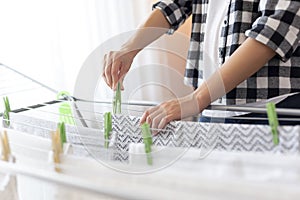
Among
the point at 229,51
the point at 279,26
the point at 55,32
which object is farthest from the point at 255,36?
the point at 55,32

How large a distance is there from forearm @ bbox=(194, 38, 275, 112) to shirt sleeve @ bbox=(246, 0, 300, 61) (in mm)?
13

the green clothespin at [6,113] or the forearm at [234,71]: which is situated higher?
the forearm at [234,71]

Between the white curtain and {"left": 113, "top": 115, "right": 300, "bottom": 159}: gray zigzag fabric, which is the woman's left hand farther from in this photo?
the white curtain

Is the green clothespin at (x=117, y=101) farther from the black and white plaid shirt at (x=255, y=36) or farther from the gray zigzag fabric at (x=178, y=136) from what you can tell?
the black and white plaid shirt at (x=255, y=36)

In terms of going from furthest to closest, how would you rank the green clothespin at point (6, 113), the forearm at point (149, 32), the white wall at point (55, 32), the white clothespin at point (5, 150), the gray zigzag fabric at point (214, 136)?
the white wall at point (55, 32) → the forearm at point (149, 32) → the green clothespin at point (6, 113) → the white clothespin at point (5, 150) → the gray zigzag fabric at point (214, 136)

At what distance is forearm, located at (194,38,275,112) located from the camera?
631 mm

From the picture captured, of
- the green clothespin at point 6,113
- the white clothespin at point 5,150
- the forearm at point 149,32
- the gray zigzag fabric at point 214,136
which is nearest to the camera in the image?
the gray zigzag fabric at point 214,136

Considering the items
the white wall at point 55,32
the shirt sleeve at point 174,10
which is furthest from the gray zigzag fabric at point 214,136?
the white wall at point 55,32

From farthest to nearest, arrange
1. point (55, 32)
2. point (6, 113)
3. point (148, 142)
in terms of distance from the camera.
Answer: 1. point (55, 32)
2. point (6, 113)
3. point (148, 142)

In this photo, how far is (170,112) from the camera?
2.03 ft

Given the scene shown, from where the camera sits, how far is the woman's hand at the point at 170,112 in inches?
24.3

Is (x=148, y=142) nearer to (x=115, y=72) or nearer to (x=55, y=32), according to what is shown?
(x=115, y=72)

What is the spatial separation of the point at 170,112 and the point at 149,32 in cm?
30

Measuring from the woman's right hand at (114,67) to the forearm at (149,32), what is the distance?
0.03m
